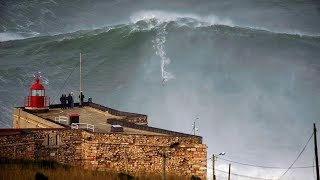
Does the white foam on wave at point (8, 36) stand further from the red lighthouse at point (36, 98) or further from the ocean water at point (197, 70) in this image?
the red lighthouse at point (36, 98)

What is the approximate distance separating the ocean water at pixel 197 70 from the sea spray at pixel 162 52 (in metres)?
0.12

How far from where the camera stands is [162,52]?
6856 centimetres

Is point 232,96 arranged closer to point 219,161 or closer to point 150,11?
point 219,161

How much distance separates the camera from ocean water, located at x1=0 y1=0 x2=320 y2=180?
4662cm

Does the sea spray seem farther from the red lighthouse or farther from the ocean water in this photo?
the red lighthouse

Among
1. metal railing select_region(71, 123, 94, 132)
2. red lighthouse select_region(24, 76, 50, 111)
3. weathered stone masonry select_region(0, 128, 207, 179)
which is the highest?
red lighthouse select_region(24, 76, 50, 111)

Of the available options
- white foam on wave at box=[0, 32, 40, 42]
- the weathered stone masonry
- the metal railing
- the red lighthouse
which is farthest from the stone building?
white foam on wave at box=[0, 32, 40, 42]

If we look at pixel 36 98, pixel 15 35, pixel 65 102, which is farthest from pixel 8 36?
pixel 36 98

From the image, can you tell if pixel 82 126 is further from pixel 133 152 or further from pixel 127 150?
pixel 133 152

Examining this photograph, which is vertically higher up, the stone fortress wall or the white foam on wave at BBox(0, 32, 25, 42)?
the white foam on wave at BBox(0, 32, 25, 42)

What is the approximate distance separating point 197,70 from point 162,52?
23.3 feet

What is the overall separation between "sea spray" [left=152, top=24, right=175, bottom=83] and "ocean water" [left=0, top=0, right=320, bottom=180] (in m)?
0.12

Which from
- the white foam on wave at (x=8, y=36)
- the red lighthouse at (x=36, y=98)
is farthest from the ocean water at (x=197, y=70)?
the red lighthouse at (x=36, y=98)

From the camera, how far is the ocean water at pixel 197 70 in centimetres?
4662
